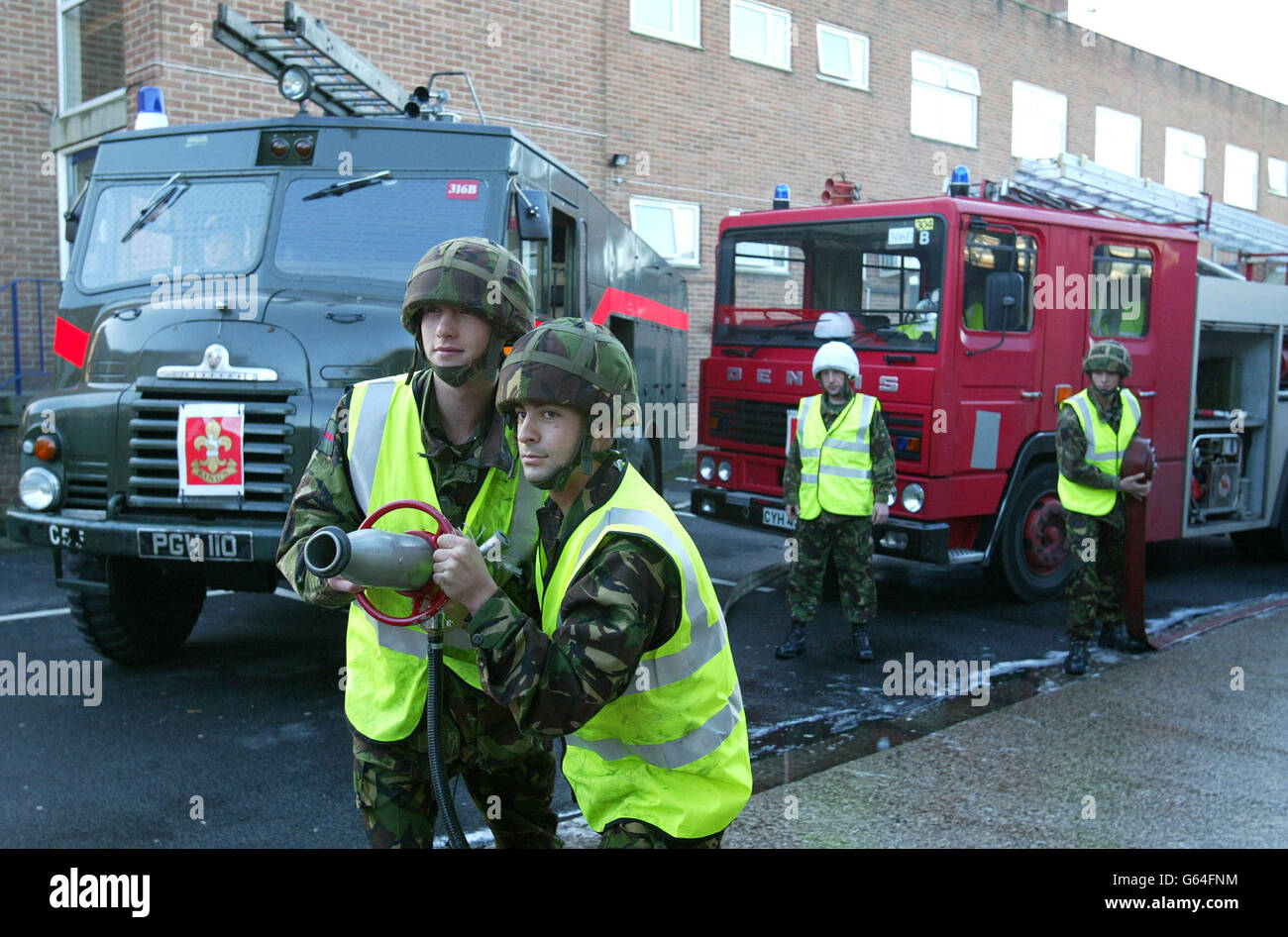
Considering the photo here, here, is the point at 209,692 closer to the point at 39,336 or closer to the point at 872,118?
the point at 39,336

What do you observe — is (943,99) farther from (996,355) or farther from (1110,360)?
(1110,360)

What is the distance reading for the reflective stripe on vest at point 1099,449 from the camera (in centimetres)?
641

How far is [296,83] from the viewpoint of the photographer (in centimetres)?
605

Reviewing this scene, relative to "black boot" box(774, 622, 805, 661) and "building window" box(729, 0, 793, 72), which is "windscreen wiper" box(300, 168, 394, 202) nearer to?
"black boot" box(774, 622, 805, 661)

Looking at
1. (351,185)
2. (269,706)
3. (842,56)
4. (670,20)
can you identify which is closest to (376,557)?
(269,706)

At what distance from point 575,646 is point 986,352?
5888 mm

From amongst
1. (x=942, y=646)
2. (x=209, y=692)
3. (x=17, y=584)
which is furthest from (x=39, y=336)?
(x=942, y=646)

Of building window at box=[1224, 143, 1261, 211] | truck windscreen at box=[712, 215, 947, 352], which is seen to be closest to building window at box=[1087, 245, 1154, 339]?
truck windscreen at box=[712, 215, 947, 352]

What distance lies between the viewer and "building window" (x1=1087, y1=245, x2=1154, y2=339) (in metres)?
8.03

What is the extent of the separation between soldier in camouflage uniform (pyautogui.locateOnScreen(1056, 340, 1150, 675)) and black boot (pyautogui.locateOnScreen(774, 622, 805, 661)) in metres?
1.43

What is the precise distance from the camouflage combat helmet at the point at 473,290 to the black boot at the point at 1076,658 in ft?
14.7

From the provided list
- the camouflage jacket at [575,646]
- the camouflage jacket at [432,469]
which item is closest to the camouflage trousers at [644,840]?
the camouflage jacket at [575,646]

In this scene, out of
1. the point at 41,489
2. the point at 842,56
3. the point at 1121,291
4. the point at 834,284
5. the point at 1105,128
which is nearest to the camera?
the point at 41,489
